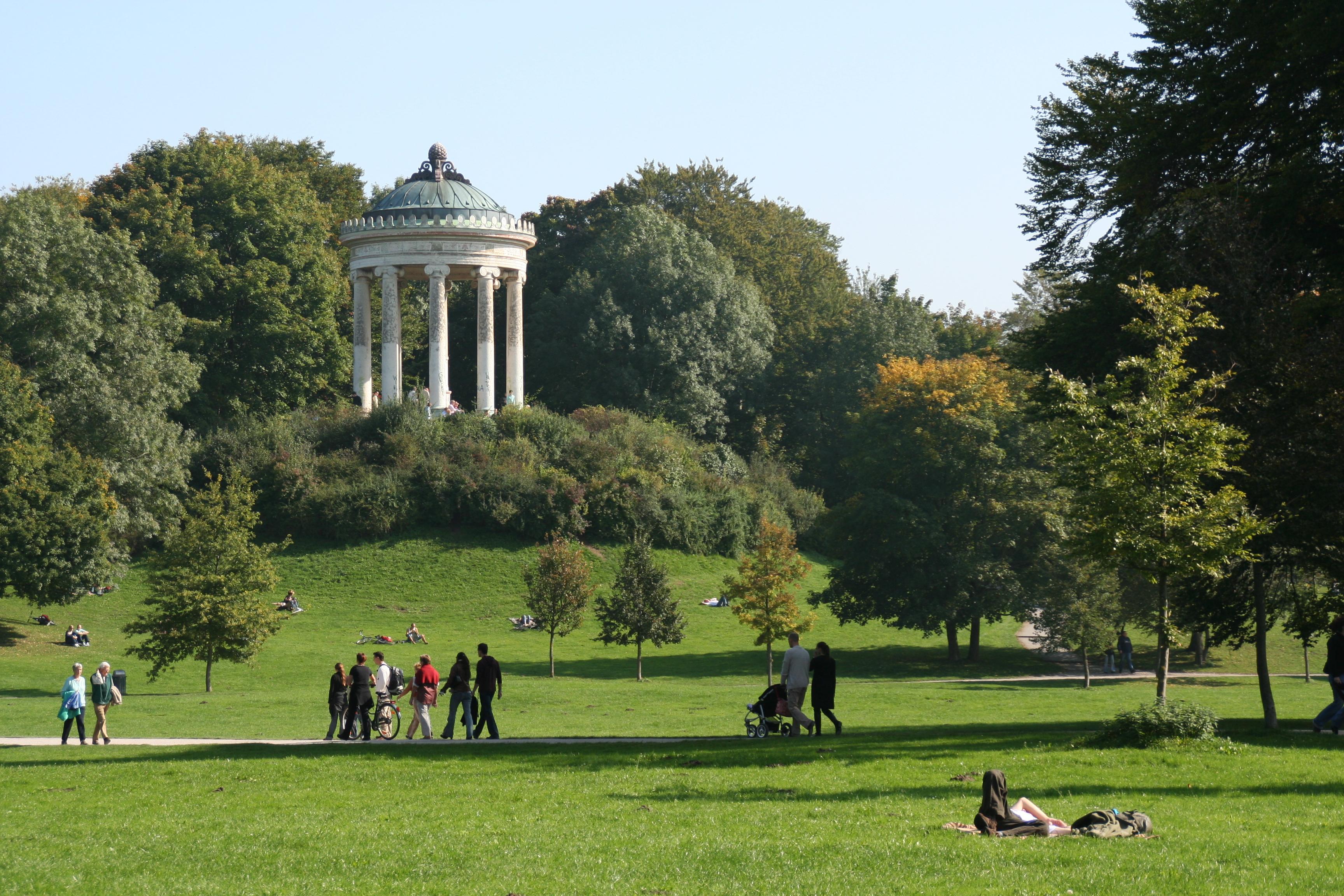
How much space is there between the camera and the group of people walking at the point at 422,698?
24188 millimetres

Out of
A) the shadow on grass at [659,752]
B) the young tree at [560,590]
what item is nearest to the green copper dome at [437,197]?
the young tree at [560,590]

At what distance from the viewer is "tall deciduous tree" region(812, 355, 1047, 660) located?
48781 mm

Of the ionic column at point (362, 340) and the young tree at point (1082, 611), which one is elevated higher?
the ionic column at point (362, 340)

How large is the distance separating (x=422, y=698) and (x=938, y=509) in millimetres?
29837

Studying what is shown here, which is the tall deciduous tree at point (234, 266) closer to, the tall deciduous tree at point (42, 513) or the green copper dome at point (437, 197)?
the green copper dome at point (437, 197)

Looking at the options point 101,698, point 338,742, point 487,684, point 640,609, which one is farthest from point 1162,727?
point 640,609

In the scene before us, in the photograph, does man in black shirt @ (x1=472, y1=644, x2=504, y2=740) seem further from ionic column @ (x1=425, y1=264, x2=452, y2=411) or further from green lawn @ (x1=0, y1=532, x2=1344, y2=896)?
ionic column @ (x1=425, y1=264, x2=452, y2=411)

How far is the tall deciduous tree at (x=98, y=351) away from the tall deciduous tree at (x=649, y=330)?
71.6ft

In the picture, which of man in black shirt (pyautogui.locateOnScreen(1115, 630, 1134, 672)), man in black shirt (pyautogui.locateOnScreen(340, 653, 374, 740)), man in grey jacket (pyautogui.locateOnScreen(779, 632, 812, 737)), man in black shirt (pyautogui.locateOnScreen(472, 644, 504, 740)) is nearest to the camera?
man in grey jacket (pyautogui.locateOnScreen(779, 632, 812, 737))

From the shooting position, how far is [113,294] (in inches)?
2047

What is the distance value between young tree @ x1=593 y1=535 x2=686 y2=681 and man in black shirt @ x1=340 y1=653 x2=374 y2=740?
18.6 metres

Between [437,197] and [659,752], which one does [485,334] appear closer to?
[437,197]

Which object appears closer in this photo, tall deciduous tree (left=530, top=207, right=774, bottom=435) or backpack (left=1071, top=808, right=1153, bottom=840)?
backpack (left=1071, top=808, right=1153, bottom=840)

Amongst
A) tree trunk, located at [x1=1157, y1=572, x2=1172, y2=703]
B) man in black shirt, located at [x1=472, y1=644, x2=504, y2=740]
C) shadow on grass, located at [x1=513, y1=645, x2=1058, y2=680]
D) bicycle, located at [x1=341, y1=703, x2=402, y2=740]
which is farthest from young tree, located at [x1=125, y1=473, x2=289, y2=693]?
tree trunk, located at [x1=1157, y1=572, x2=1172, y2=703]
